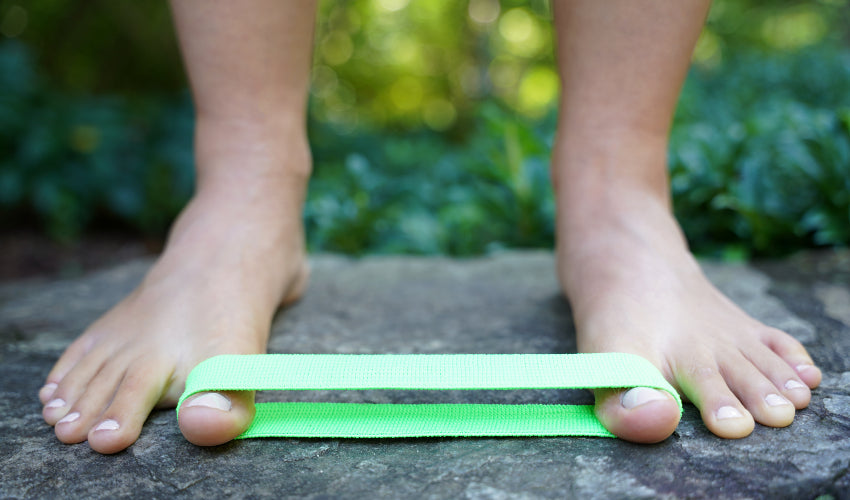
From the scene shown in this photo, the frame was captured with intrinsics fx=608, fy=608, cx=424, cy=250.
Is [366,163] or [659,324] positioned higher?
[659,324]

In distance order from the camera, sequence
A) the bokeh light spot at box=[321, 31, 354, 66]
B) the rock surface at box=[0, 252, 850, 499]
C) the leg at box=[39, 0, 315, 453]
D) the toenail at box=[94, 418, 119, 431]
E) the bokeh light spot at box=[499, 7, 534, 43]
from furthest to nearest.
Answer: the bokeh light spot at box=[499, 7, 534, 43] < the bokeh light spot at box=[321, 31, 354, 66] < the leg at box=[39, 0, 315, 453] < the toenail at box=[94, 418, 119, 431] < the rock surface at box=[0, 252, 850, 499]

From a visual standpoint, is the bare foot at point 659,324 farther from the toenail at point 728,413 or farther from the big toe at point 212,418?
the big toe at point 212,418

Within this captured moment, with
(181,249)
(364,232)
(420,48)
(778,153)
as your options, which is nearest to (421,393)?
(181,249)

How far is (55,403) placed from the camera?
88 cm

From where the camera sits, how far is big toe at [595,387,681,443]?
0.73 meters

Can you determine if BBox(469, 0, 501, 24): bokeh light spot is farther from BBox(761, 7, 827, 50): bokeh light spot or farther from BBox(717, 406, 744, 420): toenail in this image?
BBox(717, 406, 744, 420): toenail

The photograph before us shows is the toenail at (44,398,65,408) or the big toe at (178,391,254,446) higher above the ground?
the big toe at (178,391,254,446)

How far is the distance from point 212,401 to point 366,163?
2016mm

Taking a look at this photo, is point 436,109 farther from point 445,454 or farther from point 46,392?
point 445,454

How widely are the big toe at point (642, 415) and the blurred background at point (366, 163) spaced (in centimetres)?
105

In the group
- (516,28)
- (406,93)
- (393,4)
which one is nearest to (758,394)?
(393,4)

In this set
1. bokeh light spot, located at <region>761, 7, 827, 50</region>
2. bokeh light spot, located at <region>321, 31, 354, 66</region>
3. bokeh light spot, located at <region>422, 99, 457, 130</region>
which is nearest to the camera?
bokeh light spot, located at <region>321, 31, 354, 66</region>

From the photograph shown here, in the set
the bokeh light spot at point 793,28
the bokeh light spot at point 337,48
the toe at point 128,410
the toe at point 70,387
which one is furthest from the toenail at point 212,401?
the bokeh light spot at point 793,28

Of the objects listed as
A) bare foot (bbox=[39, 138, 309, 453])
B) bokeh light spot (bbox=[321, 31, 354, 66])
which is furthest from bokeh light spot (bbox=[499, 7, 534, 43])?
bare foot (bbox=[39, 138, 309, 453])
